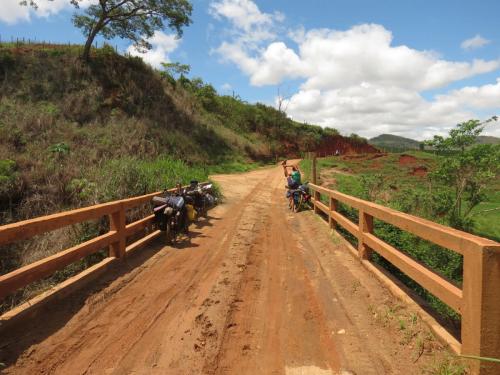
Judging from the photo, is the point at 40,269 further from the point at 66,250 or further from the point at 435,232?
the point at 435,232

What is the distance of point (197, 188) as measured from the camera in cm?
1056

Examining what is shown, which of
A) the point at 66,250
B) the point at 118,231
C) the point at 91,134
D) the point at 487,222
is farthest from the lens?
the point at 487,222

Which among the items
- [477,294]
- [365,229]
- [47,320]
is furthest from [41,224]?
[365,229]

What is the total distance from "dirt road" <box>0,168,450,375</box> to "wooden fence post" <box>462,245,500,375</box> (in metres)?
0.55

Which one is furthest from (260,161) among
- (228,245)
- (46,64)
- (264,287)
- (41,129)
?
(264,287)

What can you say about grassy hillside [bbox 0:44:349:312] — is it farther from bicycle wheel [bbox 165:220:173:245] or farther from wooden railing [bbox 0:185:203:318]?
bicycle wheel [bbox 165:220:173:245]

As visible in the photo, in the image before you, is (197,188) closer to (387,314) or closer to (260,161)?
(387,314)

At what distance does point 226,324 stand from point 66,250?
229 cm

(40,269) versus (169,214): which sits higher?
(169,214)

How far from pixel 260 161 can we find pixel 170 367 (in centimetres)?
3461

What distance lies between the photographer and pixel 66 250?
15.0 feet

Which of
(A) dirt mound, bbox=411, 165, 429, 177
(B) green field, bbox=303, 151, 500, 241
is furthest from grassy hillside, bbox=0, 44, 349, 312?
(A) dirt mound, bbox=411, 165, 429, 177

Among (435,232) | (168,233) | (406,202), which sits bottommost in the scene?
(406,202)

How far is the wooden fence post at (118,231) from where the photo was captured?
5801 mm
